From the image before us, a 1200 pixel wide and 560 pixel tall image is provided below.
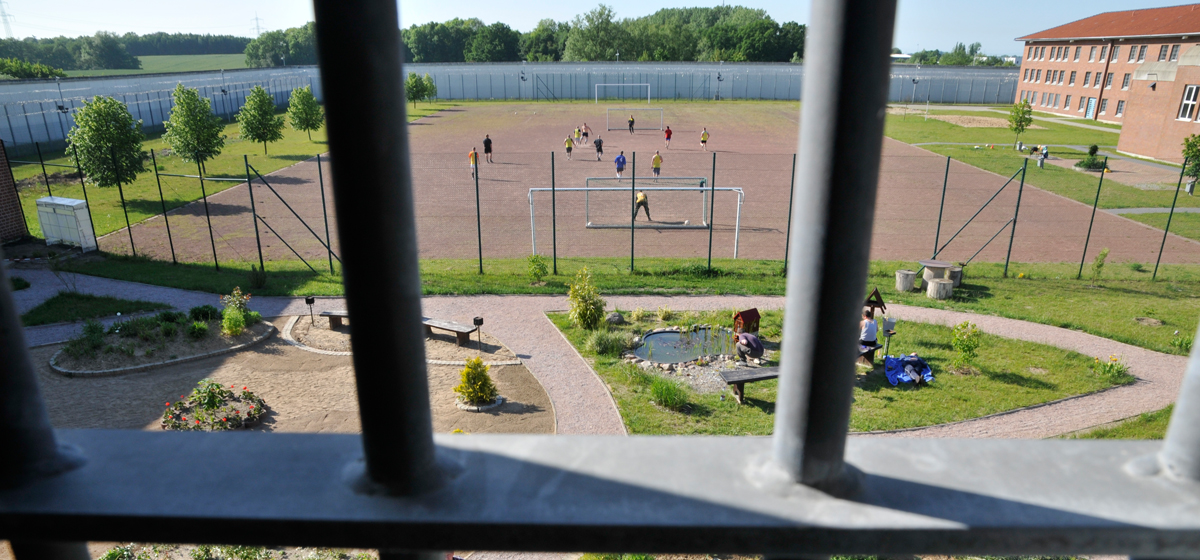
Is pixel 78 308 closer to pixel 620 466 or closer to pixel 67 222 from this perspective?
pixel 67 222

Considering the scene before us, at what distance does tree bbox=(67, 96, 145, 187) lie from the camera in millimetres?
24453

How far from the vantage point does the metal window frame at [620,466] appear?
0.89m

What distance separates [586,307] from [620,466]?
12.6 meters

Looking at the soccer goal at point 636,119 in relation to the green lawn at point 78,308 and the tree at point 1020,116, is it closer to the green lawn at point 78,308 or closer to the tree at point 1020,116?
the tree at point 1020,116

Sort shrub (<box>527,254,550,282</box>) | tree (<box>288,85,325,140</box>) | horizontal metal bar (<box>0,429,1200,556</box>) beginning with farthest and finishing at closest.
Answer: tree (<box>288,85,325,140</box>) < shrub (<box>527,254,550,282</box>) < horizontal metal bar (<box>0,429,1200,556</box>)

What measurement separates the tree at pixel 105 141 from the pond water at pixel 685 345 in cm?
2167

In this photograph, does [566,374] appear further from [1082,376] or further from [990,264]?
[990,264]

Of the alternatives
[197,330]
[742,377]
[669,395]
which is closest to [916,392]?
[742,377]

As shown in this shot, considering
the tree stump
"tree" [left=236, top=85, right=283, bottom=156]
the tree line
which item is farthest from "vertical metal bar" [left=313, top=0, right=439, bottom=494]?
the tree line

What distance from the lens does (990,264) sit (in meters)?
18.4

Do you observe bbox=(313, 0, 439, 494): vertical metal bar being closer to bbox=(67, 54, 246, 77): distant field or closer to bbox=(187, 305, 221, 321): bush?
bbox=(187, 305, 221, 321): bush

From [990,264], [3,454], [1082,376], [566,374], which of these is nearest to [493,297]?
[566,374]

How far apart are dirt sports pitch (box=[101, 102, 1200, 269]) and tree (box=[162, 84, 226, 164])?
262 cm

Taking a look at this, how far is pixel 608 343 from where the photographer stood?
12.8m
